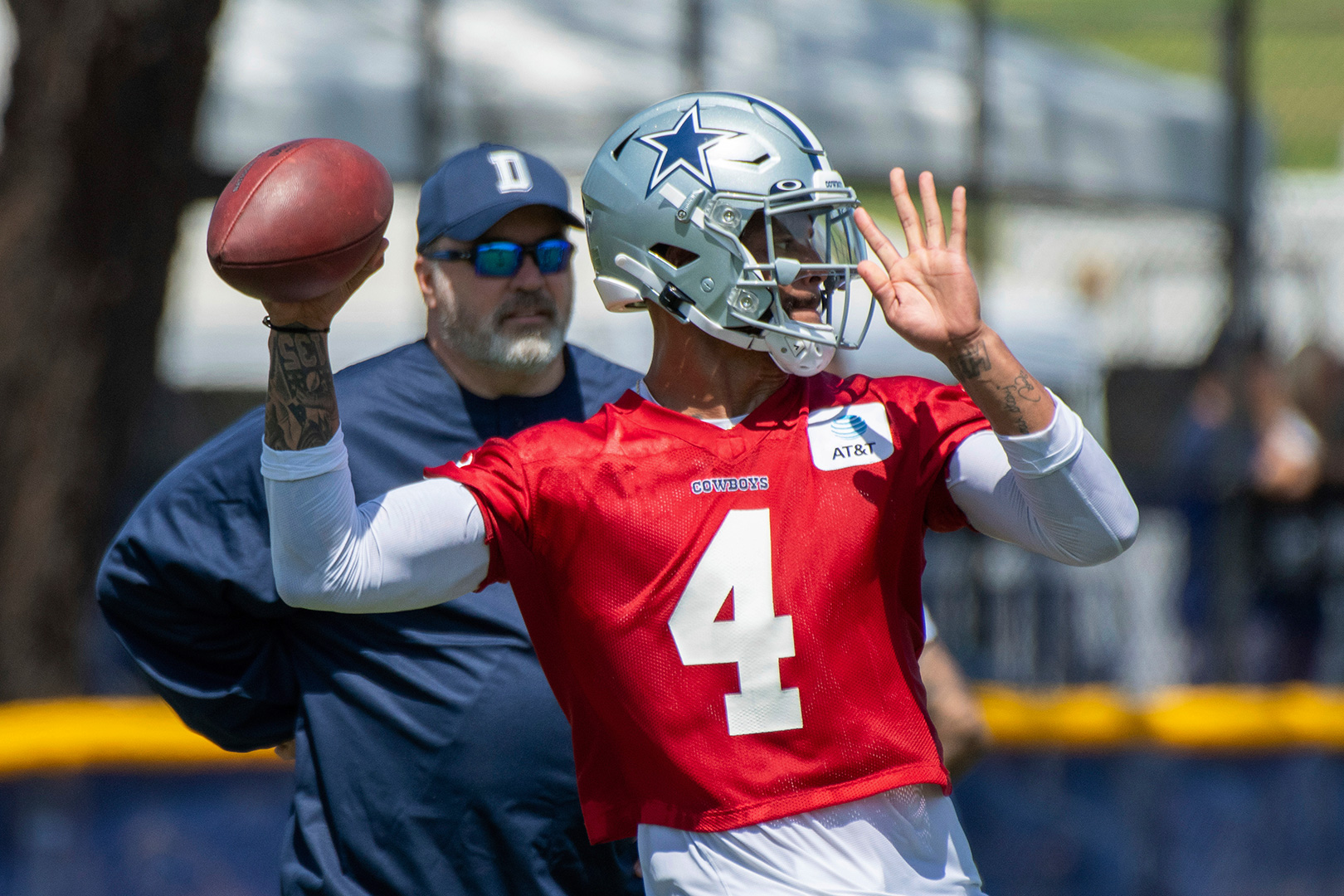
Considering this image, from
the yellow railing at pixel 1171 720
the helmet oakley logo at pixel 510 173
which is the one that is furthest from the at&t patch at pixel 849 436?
the yellow railing at pixel 1171 720

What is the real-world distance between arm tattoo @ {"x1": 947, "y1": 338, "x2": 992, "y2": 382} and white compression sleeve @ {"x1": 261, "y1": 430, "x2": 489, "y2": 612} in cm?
77

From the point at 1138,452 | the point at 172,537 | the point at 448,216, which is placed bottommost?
the point at 1138,452

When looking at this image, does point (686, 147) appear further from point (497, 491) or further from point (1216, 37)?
point (1216, 37)

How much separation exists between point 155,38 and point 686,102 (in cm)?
425

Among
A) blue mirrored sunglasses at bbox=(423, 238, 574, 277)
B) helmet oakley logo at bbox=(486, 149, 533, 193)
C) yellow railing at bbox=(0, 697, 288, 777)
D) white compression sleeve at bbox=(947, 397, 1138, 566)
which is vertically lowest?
yellow railing at bbox=(0, 697, 288, 777)

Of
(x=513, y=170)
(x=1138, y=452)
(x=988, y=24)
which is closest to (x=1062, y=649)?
(x=1138, y=452)

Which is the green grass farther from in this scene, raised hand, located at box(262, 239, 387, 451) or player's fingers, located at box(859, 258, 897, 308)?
raised hand, located at box(262, 239, 387, 451)

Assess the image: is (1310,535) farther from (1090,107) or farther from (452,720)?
(452,720)

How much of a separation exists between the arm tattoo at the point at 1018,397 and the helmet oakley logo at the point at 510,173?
5.59ft

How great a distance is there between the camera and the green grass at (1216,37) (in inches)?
317

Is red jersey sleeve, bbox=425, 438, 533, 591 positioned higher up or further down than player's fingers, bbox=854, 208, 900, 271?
further down

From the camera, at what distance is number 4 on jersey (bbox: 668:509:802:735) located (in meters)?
2.26

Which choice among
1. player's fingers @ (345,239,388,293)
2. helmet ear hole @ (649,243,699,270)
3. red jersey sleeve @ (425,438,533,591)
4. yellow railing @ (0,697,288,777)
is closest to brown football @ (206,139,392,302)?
player's fingers @ (345,239,388,293)

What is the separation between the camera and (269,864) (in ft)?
17.8
